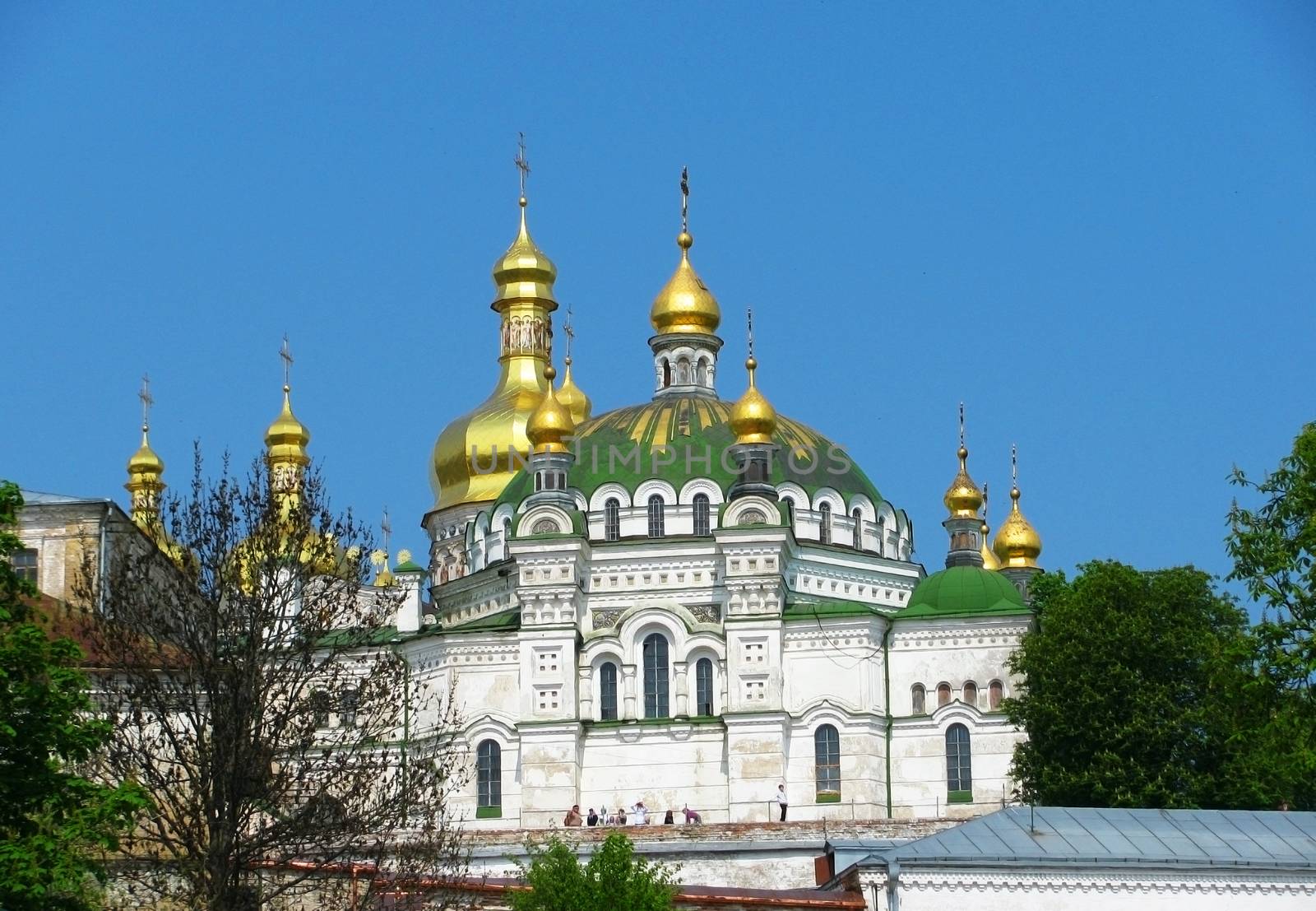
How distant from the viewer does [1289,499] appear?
36.3 meters

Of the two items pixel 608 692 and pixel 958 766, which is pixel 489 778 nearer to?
pixel 608 692

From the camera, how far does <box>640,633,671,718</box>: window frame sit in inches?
2012

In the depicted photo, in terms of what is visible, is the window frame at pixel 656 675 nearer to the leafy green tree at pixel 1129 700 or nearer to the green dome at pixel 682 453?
the green dome at pixel 682 453

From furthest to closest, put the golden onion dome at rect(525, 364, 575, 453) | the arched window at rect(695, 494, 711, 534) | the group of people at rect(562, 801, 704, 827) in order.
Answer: the golden onion dome at rect(525, 364, 575, 453) → the arched window at rect(695, 494, 711, 534) → the group of people at rect(562, 801, 704, 827)

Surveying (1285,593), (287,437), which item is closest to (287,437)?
(287,437)

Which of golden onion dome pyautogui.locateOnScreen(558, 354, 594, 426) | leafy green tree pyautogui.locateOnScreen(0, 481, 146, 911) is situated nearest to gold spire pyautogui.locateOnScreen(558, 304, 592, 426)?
golden onion dome pyautogui.locateOnScreen(558, 354, 594, 426)

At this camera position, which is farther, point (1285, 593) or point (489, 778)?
point (489, 778)

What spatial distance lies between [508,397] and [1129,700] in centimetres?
2462

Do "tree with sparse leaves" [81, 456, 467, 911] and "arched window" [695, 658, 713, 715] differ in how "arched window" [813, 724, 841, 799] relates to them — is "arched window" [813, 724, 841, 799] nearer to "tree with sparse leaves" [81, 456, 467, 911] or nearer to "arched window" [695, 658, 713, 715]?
"arched window" [695, 658, 713, 715]

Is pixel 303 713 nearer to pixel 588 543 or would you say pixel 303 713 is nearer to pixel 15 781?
pixel 15 781

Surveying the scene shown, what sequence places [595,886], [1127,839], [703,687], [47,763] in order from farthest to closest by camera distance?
[703,687], [1127,839], [595,886], [47,763]

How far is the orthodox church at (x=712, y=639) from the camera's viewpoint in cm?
4941

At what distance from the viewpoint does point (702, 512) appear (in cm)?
5434

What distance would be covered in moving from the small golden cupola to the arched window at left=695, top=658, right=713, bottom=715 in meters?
9.07
